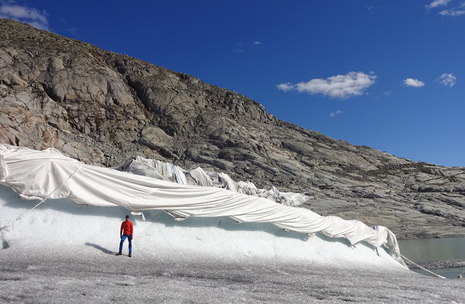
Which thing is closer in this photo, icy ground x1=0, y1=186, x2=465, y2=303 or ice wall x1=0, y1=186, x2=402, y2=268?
icy ground x1=0, y1=186, x2=465, y2=303

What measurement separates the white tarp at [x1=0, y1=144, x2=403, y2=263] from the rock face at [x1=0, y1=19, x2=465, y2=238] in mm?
18825

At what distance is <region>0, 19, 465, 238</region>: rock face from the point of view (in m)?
35.1

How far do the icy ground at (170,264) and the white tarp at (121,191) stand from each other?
33 centimetres

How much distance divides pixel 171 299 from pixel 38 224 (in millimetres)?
5795

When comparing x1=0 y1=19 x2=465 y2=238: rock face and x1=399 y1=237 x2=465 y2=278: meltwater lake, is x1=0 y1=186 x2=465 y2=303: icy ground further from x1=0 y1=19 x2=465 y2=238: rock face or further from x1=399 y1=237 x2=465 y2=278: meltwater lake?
x1=0 y1=19 x2=465 y2=238: rock face

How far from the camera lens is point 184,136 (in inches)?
1807

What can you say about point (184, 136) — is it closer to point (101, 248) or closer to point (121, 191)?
point (121, 191)

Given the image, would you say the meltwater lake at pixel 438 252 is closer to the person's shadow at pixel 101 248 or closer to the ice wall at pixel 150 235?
the ice wall at pixel 150 235

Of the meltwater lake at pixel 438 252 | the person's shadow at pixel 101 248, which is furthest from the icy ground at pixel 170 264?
the meltwater lake at pixel 438 252

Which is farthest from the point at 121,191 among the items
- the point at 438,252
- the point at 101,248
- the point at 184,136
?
the point at 184,136

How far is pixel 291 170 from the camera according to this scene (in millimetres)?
42375

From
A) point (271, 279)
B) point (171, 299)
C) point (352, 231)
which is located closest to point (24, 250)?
point (171, 299)

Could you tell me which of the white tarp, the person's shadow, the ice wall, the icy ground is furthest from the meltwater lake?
the person's shadow

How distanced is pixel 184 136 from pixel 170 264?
117 feet
